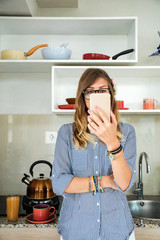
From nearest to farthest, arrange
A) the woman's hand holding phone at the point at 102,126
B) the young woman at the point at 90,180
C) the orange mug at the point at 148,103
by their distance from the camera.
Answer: the woman's hand holding phone at the point at 102,126
the young woman at the point at 90,180
the orange mug at the point at 148,103

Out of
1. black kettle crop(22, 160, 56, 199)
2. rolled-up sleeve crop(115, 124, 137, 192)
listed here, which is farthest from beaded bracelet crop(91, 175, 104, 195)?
black kettle crop(22, 160, 56, 199)

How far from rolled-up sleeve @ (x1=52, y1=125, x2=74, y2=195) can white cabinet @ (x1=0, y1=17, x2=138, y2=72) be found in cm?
79

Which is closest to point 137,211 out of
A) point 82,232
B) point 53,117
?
point 82,232

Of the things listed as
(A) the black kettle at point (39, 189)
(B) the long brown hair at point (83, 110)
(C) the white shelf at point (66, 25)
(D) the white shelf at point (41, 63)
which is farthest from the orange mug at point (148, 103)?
(A) the black kettle at point (39, 189)

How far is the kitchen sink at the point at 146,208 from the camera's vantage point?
5.89ft

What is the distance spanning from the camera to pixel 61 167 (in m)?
1.18

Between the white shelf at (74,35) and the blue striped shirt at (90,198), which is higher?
the white shelf at (74,35)

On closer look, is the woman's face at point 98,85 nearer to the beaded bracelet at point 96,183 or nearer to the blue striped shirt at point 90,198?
the blue striped shirt at point 90,198

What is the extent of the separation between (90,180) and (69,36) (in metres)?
1.36

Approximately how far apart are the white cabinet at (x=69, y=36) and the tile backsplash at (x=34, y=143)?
1.34 ft

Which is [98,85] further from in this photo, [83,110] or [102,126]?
[102,126]

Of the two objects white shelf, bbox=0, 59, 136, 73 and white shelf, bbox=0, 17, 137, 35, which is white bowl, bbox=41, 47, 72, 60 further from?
white shelf, bbox=0, 17, 137, 35

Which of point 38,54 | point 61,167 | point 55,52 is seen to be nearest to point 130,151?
point 61,167

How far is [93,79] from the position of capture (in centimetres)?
119
